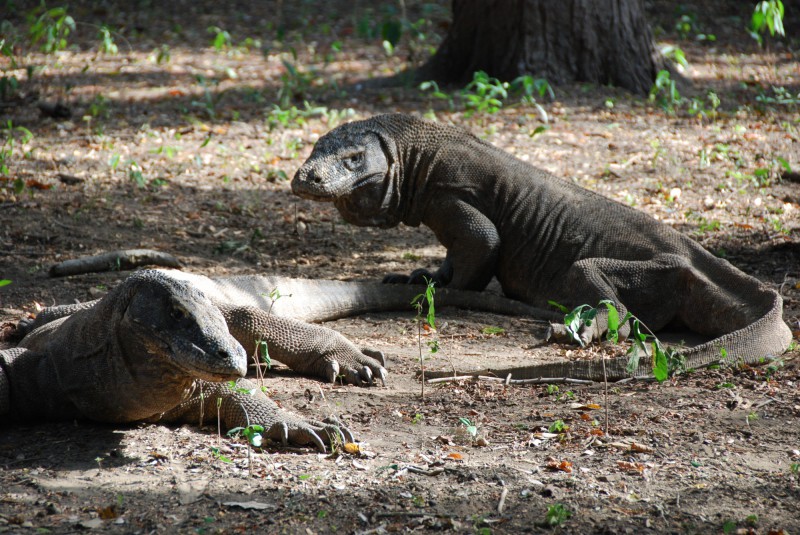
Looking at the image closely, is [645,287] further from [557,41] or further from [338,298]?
[557,41]

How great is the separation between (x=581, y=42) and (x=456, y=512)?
7.56 meters

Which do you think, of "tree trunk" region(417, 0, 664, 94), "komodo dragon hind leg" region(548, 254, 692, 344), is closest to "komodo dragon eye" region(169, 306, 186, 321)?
"komodo dragon hind leg" region(548, 254, 692, 344)

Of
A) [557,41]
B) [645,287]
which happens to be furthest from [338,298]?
[557,41]

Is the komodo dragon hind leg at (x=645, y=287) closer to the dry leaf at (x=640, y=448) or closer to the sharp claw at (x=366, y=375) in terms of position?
the sharp claw at (x=366, y=375)

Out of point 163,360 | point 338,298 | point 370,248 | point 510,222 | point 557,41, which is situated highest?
point 557,41

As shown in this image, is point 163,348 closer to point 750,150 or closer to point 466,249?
point 466,249

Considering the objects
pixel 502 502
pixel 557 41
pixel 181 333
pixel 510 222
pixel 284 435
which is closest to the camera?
pixel 502 502

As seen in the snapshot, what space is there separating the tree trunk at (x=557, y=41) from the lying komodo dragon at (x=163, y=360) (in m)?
5.85

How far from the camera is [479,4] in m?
9.48

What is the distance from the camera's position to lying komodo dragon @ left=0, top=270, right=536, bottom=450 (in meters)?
3.06

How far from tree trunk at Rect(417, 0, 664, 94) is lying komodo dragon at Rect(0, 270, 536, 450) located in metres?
5.85

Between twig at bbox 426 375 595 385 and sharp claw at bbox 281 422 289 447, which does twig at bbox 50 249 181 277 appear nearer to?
twig at bbox 426 375 595 385

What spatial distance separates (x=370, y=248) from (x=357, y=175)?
1.35m

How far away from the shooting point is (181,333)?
3.05 metres
